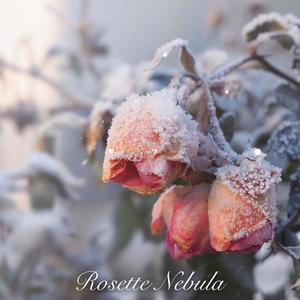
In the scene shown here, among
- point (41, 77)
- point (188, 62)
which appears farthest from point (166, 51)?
point (41, 77)

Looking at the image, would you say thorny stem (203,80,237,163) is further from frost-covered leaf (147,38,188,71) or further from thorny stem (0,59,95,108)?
thorny stem (0,59,95,108)

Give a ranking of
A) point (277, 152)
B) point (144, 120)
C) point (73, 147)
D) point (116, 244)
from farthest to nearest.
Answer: point (116, 244), point (73, 147), point (277, 152), point (144, 120)

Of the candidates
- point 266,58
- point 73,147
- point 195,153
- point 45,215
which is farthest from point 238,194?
point 45,215

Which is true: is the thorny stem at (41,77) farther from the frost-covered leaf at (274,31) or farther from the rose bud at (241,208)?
the rose bud at (241,208)

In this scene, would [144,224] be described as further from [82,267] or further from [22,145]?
[22,145]

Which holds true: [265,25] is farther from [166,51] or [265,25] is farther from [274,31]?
[166,51]

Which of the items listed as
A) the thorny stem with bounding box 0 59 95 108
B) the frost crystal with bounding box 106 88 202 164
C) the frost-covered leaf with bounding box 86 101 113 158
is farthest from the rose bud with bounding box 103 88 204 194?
the thorny stem with bounding box 0 59 95 108

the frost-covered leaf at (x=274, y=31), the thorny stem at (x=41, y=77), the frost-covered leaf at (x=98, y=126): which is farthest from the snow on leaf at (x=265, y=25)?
the thorny stem at (x=41, y=77)
